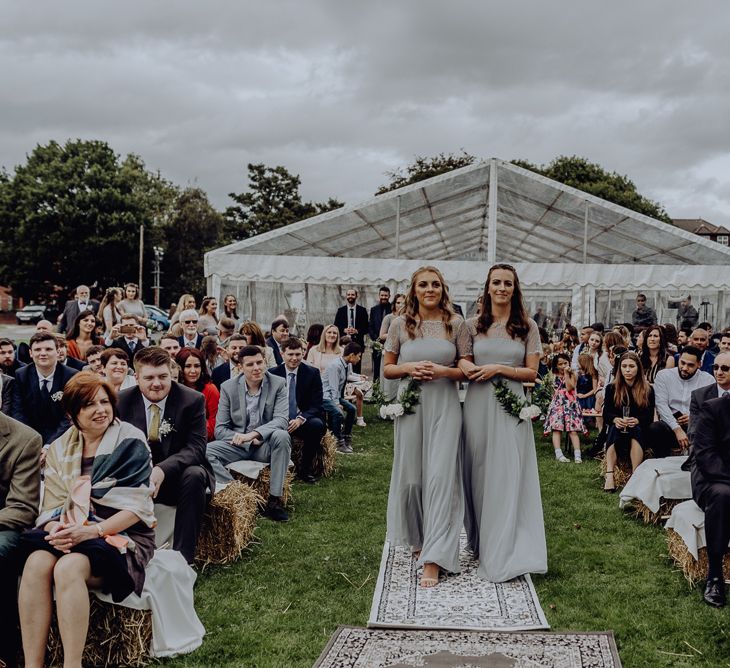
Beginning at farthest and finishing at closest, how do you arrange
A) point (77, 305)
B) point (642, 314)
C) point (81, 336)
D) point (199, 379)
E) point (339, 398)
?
point (642, 314)
point (77, 305)
point (339, 398)
point (81, 336)
point (199, 379)

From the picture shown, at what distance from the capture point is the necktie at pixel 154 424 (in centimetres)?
574

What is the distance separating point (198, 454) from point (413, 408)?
62.8 inches

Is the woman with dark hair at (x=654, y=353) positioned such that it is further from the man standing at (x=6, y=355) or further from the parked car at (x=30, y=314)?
the parked car at (x=30, y=314)

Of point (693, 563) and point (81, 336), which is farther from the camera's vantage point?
point (81, 336)

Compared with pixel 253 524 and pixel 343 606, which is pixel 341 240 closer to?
pixel 253 524

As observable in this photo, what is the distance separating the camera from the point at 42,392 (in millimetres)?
7062

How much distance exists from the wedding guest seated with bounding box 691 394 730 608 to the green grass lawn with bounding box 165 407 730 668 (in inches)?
8.6

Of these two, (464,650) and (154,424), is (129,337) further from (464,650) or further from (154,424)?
(464,650)

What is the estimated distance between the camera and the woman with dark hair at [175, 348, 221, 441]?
7.88 m

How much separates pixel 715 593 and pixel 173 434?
3796mm

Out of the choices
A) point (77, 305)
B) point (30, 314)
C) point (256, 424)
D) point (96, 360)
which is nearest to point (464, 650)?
point (256, 424)

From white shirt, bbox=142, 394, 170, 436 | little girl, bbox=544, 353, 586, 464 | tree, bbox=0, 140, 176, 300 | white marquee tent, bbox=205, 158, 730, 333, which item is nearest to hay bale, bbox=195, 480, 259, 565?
white shirt, bbox=142, 394, 170, 436

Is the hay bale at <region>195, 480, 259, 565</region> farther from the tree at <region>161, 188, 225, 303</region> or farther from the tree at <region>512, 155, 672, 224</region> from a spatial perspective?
the tree at <region>161, 188, 225, 303</region>

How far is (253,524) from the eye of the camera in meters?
6.64
